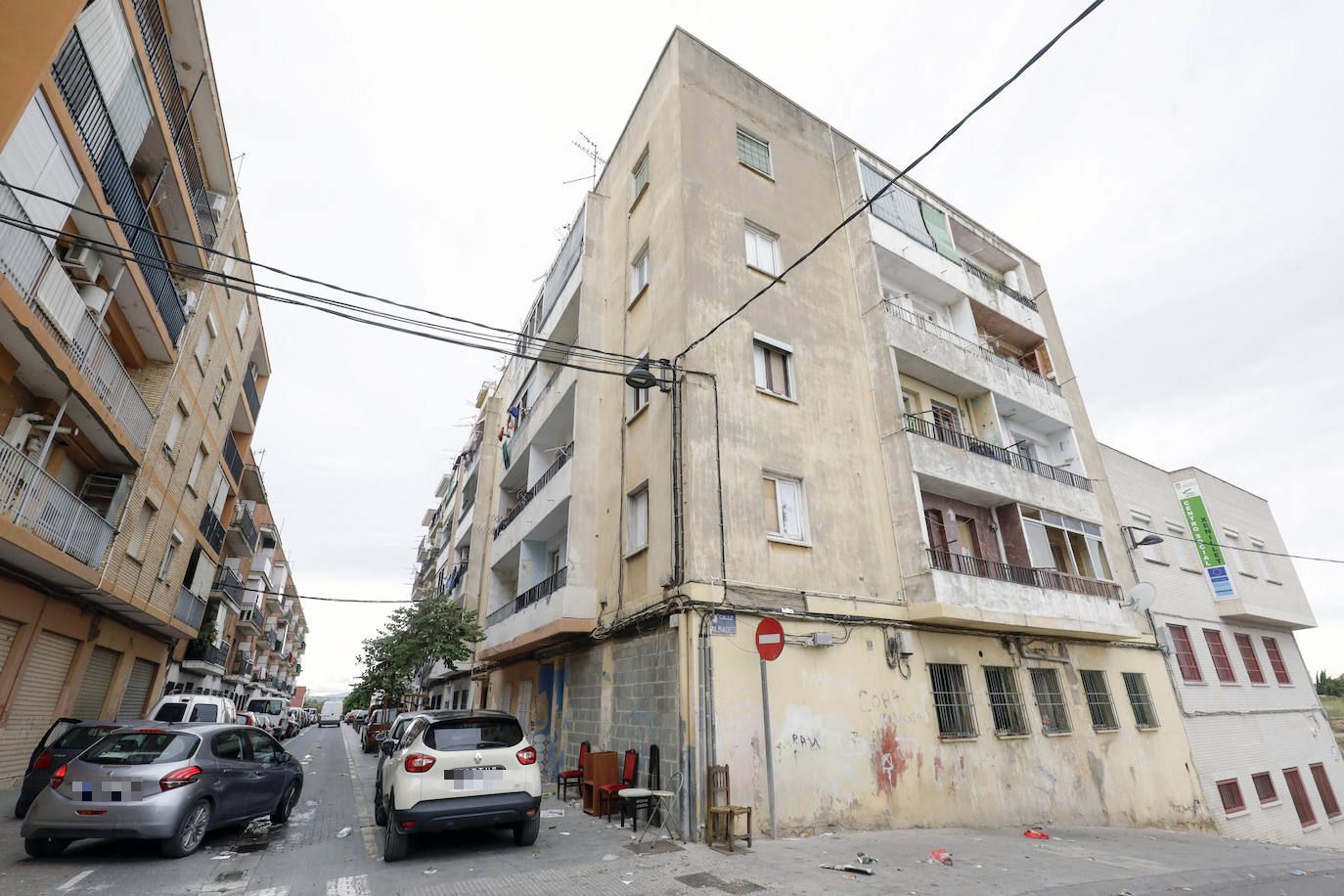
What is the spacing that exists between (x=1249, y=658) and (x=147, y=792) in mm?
26795

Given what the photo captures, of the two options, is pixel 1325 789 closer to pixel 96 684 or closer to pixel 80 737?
pixel 80 737

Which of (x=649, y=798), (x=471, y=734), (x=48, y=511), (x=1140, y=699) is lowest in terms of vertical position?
→ (x=649, y=798)

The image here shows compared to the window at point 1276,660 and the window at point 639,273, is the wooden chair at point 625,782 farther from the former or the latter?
the window at point 1276,660

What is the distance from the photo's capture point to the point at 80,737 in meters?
8.67

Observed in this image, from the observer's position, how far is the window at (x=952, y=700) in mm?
11305

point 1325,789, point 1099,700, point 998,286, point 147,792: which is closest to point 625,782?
point 147,792

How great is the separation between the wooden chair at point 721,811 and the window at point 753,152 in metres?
12.6

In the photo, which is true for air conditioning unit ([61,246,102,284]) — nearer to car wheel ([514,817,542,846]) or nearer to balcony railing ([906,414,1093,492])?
car wheel ([514,817,542,846])

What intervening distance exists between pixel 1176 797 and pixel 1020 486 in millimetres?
7802

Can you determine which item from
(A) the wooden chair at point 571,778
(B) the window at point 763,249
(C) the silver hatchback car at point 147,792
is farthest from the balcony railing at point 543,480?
(C) the silver hatchback car at point 147,792

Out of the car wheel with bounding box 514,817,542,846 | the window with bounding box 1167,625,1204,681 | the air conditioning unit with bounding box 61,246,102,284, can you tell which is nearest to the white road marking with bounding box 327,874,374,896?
the car wheel with bounding box 514,817,542,846

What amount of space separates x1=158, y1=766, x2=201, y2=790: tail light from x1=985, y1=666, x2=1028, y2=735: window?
1273 cm

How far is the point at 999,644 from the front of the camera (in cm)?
1278

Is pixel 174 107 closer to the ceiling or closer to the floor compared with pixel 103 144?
closer to the ceiling
